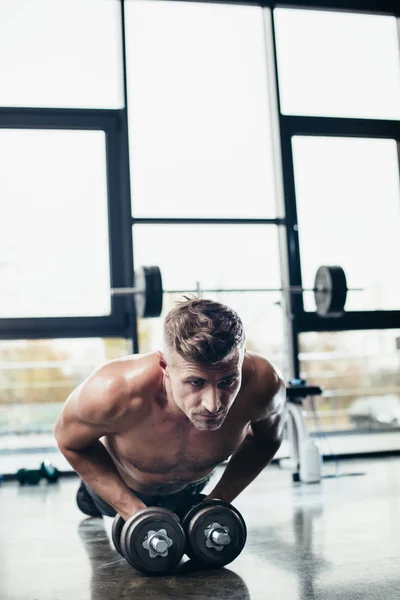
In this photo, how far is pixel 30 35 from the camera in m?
4.61

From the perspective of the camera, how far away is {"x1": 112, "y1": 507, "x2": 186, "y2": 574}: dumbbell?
1.75 m

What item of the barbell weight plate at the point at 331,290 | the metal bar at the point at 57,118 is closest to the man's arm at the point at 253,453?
the barbell weight plate at the point at 331,290

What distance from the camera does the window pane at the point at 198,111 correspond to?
15.3ft

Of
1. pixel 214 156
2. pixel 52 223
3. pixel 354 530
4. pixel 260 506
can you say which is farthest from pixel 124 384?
pixel 214 156

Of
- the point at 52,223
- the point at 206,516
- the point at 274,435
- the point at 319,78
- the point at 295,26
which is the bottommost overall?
the point at 206,516

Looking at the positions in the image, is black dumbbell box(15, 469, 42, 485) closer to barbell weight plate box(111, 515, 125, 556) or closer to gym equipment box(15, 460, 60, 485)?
→ gym equipment box(15, 460, 60, 485)

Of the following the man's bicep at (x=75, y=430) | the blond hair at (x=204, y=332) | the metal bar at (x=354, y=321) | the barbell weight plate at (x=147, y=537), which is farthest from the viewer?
the metal bar at (x=354, y=321)

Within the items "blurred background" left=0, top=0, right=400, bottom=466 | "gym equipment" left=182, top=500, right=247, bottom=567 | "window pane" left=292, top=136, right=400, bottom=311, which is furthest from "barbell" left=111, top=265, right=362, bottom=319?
"gym equipment" left=182, top=500, right=247, bottom=567

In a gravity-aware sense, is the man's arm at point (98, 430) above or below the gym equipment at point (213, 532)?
above

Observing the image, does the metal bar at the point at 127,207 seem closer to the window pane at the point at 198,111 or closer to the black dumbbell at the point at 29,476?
the window pane at the point at 198,111

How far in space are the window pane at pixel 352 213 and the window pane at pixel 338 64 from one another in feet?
0.80

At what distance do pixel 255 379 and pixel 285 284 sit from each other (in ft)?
9.27

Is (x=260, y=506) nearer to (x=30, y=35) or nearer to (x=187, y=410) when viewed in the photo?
(x=187, y=410)

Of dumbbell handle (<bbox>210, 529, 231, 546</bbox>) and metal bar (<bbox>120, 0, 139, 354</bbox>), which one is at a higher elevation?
metal bar (<bbox>120, 0, 139, 354</bbox>)
